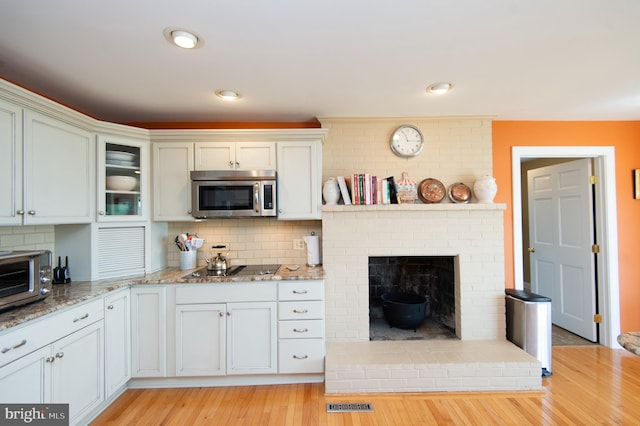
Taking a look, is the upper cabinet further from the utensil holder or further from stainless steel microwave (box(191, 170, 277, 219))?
the utensil holder

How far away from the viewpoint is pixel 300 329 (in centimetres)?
233

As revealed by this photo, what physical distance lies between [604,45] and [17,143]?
3.62m

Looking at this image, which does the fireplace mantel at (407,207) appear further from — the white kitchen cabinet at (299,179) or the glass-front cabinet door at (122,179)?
the glass-front cabinet door at (122,179)

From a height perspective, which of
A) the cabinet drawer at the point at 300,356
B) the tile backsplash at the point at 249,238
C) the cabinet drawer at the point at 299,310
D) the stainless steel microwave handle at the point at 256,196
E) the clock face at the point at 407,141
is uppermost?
the clock face at the point at 407,141

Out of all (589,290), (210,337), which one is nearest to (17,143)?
(210,337)

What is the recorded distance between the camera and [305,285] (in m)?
2.36

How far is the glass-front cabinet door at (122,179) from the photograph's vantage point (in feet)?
7.63

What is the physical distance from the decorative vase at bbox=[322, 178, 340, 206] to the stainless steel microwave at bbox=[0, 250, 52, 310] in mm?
2067

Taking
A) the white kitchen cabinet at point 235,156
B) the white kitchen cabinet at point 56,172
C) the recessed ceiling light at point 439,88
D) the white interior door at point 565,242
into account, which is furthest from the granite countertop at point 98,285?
the white interior door at point 565,242

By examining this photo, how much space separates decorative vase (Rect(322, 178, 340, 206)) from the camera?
8.87 ft

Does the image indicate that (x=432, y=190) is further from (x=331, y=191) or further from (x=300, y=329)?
(x=300, y=329)

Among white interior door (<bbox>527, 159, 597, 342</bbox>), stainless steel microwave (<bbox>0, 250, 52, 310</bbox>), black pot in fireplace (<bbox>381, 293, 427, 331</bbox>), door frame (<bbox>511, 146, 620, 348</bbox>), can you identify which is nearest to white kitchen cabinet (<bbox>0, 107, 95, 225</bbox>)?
stainless steel microwave (<bbox>0, 250, 52, 310</bbox>)

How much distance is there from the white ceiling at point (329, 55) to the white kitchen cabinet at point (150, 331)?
1661mm

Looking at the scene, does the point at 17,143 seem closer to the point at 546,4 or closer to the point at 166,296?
the point at 166,296
